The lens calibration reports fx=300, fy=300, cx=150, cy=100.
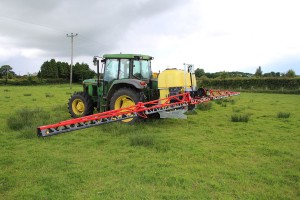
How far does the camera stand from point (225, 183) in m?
4.86

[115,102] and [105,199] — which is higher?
[115,102]

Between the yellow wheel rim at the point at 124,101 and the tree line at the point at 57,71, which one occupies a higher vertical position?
the tree line at the point at 57,71

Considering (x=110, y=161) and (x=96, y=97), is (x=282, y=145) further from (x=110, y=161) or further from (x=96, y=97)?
(x=96, y=97)

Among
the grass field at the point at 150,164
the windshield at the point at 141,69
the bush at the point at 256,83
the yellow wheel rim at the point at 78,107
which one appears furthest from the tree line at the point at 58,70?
the grass field at the point at 150,164

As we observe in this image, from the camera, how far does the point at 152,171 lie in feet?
17.6

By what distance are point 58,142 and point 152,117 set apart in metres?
4.60

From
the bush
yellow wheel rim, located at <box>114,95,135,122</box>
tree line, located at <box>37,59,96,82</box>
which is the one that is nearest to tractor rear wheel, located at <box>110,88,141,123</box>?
yellow wheel rim, located at <box>114,95,135,122</box>

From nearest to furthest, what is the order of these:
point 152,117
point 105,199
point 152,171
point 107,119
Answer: point 105,199 < point 152,171 < point 107,119 < point 152,117

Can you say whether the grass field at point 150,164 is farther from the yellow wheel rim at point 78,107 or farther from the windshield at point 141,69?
the yellow wheel rim at point 78,107

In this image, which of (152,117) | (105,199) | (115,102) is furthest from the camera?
(152,117)

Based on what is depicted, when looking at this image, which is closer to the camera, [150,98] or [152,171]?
[152,171]

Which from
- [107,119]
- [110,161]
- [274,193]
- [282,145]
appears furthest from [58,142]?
[282,145]

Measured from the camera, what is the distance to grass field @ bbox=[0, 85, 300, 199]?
4.56m

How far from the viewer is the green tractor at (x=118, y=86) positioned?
32.8 feet
